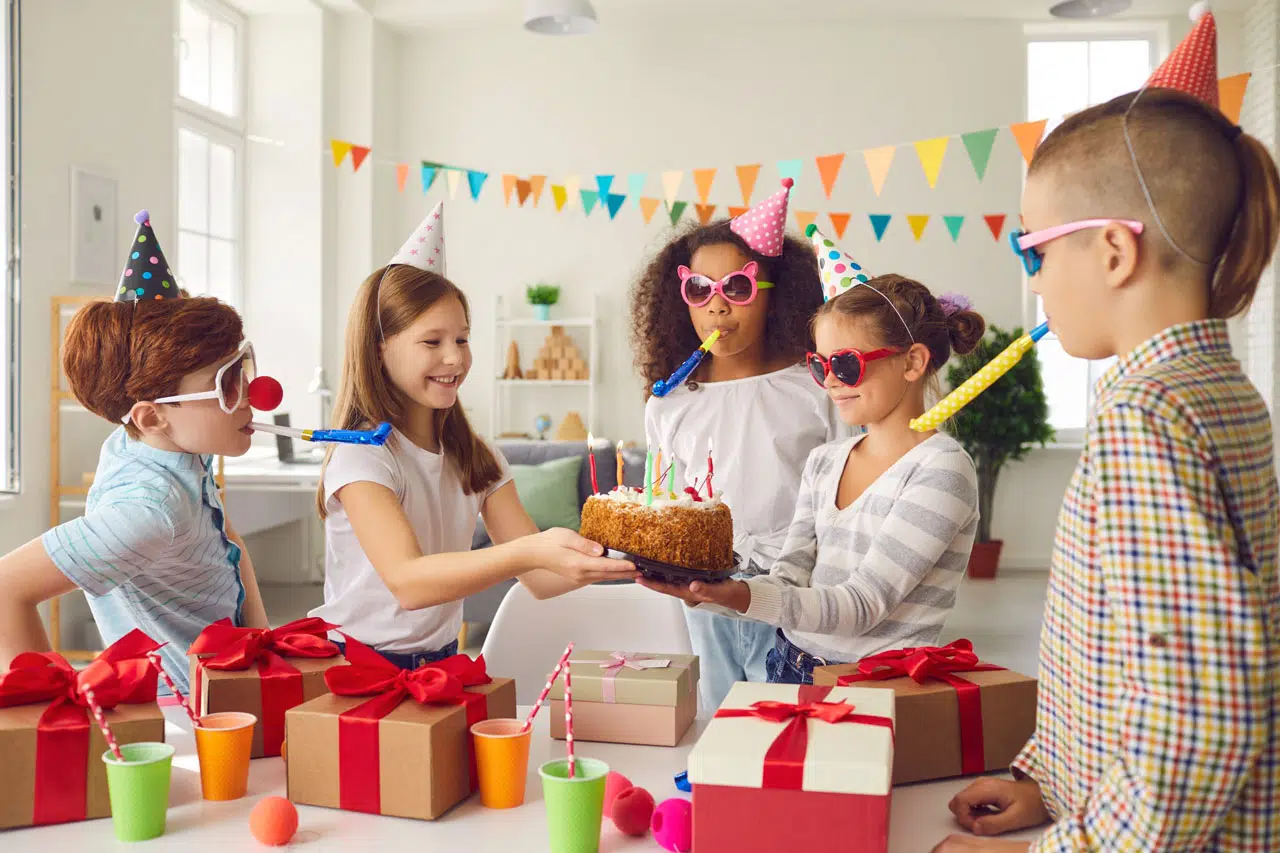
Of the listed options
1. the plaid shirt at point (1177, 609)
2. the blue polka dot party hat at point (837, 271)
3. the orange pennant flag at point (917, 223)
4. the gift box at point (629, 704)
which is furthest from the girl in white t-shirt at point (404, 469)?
the orange pennant flag at point (917, 223)

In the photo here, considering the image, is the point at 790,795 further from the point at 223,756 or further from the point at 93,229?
the point at 93,229

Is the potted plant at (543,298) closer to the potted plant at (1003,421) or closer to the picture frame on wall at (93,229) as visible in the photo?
the potted plant at (1003,421)

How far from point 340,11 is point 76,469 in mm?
3550

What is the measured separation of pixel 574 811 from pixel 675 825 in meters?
0.10

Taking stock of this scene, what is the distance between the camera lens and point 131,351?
5.01ft

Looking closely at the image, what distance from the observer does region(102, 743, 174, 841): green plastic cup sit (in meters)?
1.04

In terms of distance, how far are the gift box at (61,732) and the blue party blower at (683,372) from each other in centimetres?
122

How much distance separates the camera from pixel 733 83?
6.96 meters

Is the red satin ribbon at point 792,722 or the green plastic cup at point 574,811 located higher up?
the red satin ribbon at point 792,722

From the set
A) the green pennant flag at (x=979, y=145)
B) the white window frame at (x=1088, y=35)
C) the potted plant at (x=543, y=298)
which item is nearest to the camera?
the green pennant flag at (x=979, y=145)

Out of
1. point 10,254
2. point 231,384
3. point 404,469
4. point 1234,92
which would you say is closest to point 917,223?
point 1234,92

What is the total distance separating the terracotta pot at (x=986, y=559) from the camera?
6.52 m

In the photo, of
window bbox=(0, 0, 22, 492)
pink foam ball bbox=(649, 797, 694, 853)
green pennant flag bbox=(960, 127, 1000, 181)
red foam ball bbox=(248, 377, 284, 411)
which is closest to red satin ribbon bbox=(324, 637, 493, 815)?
pink foam ball bbox=(649, 797, 694, 853)

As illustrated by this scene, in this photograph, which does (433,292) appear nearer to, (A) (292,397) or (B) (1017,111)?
(A) (292,397)
